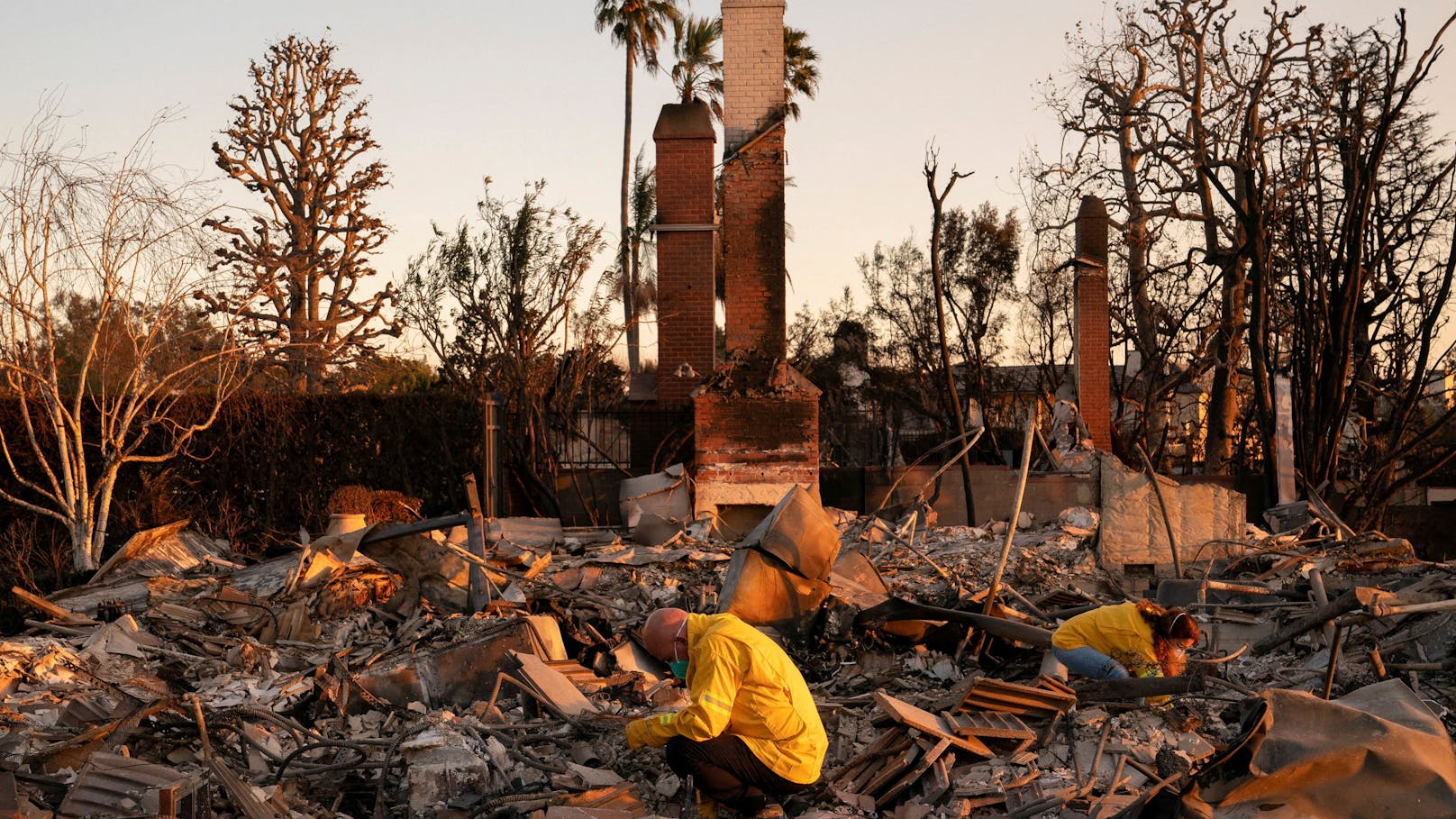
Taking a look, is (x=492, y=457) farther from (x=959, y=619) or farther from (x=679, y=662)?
(x=679, y=662)

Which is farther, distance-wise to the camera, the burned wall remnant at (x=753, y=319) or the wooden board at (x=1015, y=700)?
the burned wall remnant at (x=753, y=319)

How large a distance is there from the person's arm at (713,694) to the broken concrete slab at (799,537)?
343 centimetres

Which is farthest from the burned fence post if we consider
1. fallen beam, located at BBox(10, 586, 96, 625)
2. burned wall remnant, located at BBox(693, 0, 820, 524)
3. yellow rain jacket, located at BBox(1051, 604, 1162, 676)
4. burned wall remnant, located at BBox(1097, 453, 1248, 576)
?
yellow rain jacket, located at BBox(1051, 604, 1162, 676)

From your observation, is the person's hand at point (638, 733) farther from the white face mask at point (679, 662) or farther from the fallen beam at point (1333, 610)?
the fallen beam at point (1333, 610)

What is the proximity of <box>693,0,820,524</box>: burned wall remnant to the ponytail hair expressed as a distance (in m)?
6.64

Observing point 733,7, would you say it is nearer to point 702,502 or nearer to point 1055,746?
point 702,502

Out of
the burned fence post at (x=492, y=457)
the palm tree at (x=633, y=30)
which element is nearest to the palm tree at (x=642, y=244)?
the palm tree at (x=633, y=30)

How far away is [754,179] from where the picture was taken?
14523mm

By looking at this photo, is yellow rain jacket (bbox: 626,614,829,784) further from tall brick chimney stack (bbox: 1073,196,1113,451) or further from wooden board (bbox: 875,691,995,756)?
tall brick chimney stack (bbox: 1073,196,1113,451)

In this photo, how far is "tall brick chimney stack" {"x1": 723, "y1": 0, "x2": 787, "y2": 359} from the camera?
14508 millimetres

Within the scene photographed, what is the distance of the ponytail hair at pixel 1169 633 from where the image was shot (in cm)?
725

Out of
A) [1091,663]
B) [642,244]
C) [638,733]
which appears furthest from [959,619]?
[642,244]

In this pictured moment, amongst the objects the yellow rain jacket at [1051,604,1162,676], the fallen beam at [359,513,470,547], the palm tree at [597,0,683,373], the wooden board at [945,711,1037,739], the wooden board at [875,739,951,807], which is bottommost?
the wooden board at [875,739,951,807]

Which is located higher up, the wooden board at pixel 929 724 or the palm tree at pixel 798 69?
the palm tree at pixel 798 69
